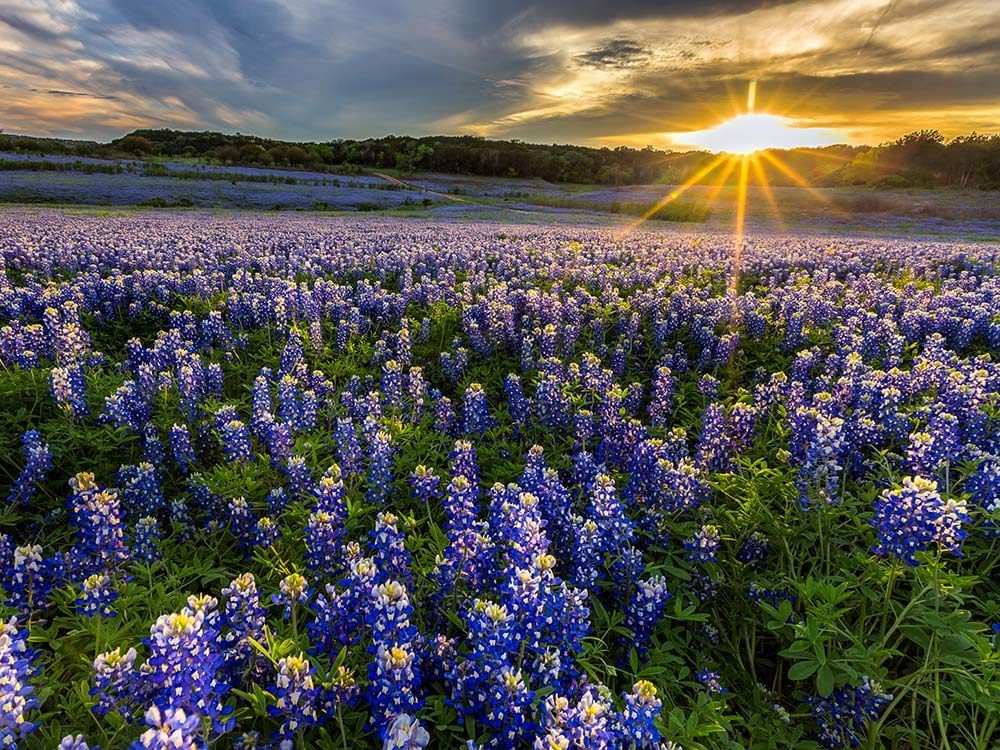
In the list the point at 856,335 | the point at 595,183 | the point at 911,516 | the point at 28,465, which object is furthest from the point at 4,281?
the point at 595,183

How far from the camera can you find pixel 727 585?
3.34m

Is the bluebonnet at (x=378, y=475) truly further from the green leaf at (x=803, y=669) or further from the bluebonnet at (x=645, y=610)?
the green leaf at (x=803, y=669)

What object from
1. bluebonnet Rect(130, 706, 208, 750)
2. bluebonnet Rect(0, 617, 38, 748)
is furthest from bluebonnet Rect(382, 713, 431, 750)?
bluebonnet Rect(0, 617, 38, 748)

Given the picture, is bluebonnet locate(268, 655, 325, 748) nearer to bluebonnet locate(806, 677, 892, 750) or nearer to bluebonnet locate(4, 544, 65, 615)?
bluebonnet locate(4, 544, 65, 615)

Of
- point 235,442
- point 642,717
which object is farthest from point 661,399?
point 235,442

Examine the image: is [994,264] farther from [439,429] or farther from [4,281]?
[4,281]

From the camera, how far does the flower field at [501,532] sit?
228 centimetres

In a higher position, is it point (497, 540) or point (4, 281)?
point (4, 281)

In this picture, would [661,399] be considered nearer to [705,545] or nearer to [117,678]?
[705,545]

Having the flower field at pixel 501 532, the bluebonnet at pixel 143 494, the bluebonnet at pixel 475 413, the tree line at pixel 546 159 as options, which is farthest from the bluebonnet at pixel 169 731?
the tree line at pixel 546 159

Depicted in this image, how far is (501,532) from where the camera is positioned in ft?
9.34

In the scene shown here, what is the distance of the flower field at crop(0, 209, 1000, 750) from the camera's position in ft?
Answer: 7.48

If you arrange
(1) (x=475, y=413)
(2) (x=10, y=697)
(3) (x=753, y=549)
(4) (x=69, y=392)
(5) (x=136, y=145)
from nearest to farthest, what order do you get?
(2) (x=10, y=697) < (3) (x=753, y=549) < (4) (x=69, y=392) < (1) (x=475, y=413) < (5) (x=136, y=145)

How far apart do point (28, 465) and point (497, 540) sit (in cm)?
360
